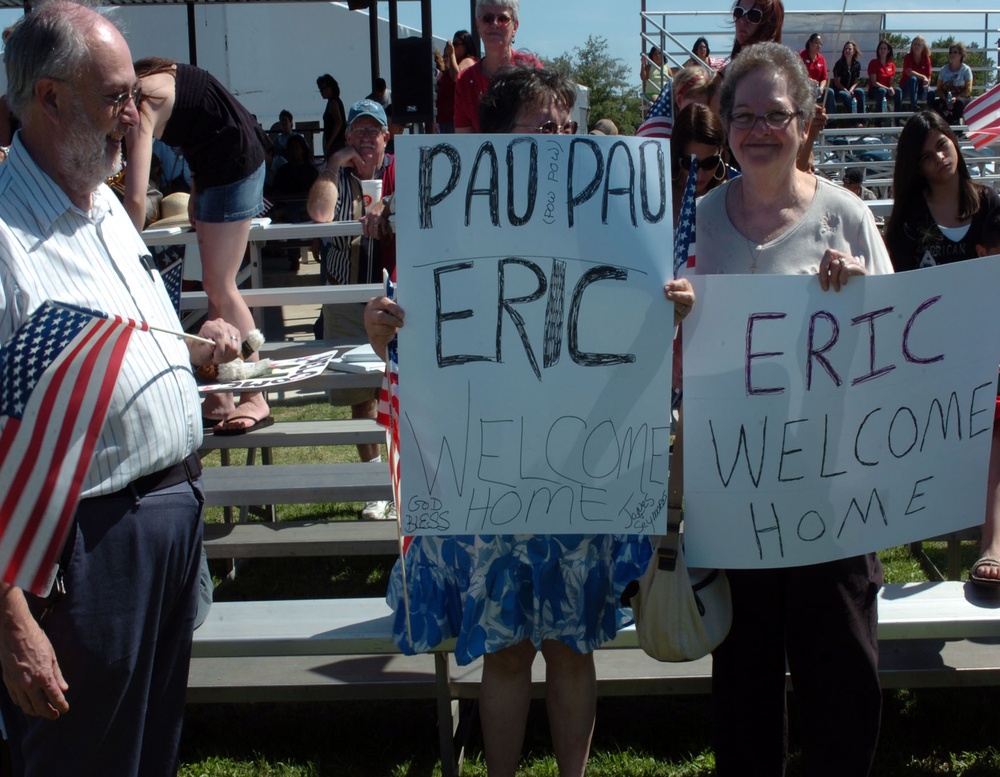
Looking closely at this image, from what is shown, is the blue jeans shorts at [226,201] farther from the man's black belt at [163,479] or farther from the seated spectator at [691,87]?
the man's black belt at [163,479]

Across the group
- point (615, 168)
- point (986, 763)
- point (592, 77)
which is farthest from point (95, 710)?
point (592, 77)

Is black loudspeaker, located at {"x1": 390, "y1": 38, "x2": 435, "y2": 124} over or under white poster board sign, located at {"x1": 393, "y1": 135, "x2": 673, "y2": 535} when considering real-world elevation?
over

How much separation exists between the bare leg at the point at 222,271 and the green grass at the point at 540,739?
4.44ft

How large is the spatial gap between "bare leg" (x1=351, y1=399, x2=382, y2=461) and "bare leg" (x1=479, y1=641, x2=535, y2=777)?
116 inches

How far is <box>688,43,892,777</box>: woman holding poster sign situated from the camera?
2201 mm

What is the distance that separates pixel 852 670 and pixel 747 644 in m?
0.23

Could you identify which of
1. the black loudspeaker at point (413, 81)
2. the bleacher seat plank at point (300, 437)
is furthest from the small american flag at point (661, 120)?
the black loudspeaker at point (413, 81)

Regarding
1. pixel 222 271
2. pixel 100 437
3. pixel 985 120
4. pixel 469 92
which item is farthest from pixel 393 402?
pixel 985 120

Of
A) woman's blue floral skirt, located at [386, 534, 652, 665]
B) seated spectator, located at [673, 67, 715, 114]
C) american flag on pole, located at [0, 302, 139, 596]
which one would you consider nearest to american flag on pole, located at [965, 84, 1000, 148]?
seated spectator, located at [673, 67, 715, 114]

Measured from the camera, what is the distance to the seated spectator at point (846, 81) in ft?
51.8

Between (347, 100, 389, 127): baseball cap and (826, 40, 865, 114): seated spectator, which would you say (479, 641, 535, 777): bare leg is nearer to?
(347, 100, 389, 127): baseball cap

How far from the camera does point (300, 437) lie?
4.55 m

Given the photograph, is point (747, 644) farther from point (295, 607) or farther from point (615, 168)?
point (295, 607)

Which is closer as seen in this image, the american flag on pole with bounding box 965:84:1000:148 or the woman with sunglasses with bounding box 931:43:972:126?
the american flag on pole with bounding box 965:84:1000:148
